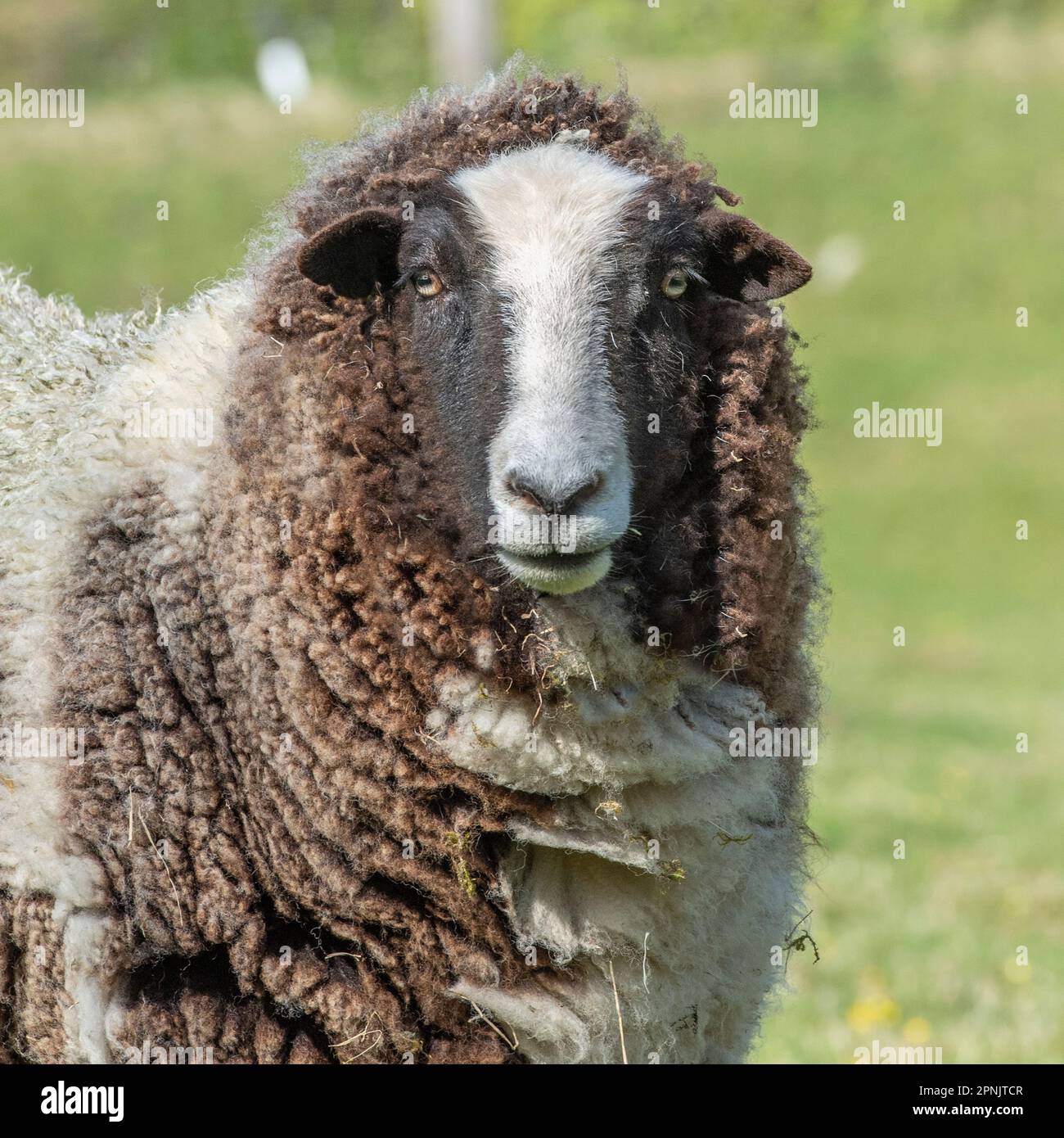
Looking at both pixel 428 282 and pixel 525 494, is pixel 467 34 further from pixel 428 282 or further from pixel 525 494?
pixel 525 494

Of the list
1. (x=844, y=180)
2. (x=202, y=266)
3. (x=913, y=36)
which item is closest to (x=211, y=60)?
(x=202, y=266)

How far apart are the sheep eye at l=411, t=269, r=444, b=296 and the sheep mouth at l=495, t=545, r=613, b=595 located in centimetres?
73

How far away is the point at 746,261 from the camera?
12.9ft

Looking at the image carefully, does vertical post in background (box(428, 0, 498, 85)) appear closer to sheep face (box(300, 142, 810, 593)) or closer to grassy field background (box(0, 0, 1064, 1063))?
grassy field background (box(0, 0, 1064, 1063))

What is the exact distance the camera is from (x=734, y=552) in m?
3.79

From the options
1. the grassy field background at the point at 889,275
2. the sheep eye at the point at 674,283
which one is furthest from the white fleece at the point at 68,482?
the grassy field background at the point at 889,275

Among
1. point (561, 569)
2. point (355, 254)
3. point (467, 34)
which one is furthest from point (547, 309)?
point (467, 34)

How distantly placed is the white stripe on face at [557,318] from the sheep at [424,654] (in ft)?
0.03

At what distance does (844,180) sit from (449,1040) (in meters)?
26.1

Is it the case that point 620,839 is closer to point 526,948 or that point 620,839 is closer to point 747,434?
point 526,948

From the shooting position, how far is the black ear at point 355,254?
3.63 m

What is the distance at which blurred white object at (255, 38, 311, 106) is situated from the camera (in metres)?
Result: 27.3

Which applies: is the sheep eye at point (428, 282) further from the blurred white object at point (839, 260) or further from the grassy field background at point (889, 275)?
the blurred white object at point (839, 260)

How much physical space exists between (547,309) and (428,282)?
337mm
